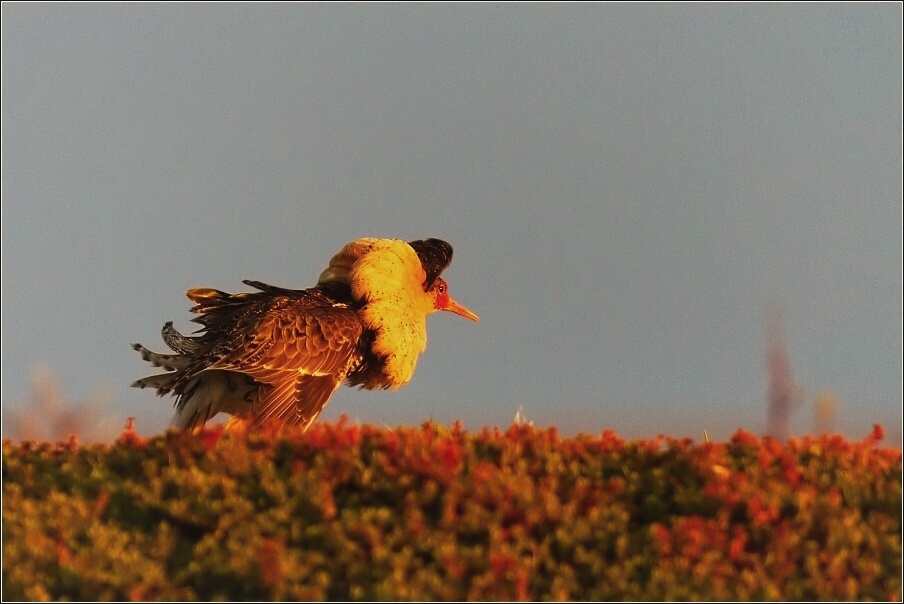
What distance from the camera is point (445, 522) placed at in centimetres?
392

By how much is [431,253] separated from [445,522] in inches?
171

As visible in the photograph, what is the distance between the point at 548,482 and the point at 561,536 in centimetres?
42

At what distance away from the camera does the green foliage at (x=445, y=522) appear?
3738mm

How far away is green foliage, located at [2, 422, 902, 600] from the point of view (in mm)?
3738

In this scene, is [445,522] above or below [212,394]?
below

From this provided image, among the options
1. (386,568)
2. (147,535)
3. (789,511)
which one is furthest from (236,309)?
(789,511)

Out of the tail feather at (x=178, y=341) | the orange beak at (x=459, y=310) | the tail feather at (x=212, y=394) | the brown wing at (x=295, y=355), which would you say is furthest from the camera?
the orange beak at (x=459, y=310)

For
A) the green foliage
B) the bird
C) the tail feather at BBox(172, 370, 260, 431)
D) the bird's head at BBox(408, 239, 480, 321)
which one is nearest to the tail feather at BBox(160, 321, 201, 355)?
the bird

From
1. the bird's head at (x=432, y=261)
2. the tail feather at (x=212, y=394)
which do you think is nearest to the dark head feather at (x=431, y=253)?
the bird's head at (x=432, y=261)

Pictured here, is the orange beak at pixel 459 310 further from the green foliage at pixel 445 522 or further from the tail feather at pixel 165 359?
the green foliage at pixel 445 522

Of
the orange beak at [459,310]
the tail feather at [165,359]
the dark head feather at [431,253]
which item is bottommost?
the tail feather at [165,359]

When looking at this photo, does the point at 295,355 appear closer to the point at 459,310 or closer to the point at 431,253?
the point at 431,253

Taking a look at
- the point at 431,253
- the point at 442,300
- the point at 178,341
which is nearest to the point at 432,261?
the point at 431,253

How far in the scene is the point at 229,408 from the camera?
686 centimetres
